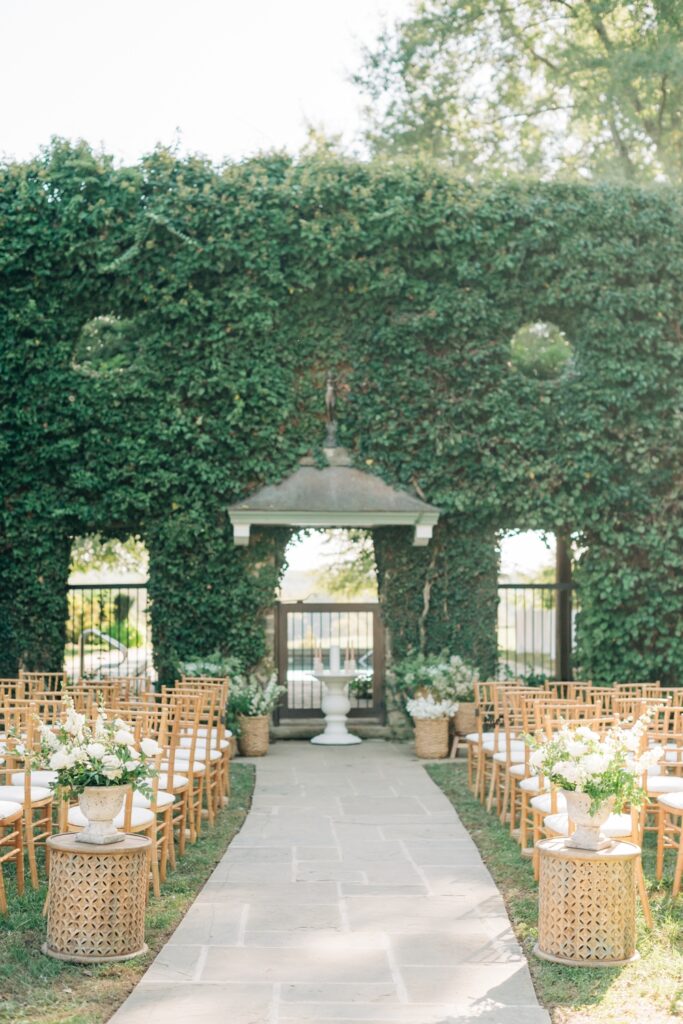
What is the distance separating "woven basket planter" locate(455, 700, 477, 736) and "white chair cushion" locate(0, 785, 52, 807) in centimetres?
606

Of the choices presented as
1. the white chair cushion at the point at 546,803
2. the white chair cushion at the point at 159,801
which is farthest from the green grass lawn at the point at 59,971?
the white chair cushion at the point at 546,803

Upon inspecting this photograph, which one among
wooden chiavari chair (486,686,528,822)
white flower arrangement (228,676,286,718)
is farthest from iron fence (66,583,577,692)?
wooden chiavari chair (486,686,528,822)

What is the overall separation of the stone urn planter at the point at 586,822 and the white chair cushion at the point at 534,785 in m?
1.58

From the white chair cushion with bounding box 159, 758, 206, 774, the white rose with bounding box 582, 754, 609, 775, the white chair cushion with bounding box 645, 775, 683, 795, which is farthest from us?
the white chair cushion with bounding box 159, 758, 206, 774

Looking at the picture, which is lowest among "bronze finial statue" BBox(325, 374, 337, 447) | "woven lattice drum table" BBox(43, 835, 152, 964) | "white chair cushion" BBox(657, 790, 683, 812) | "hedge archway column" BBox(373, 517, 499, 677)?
"woven lattice drum table" BBox(43, 835, 152, 964)

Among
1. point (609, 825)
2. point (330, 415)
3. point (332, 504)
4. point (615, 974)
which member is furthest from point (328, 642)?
point (615, 974)

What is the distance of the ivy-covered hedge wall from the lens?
12828mm

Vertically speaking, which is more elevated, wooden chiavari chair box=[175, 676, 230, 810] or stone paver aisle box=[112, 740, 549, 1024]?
wooden chiavari chair box=[175, 676, 230, 810]

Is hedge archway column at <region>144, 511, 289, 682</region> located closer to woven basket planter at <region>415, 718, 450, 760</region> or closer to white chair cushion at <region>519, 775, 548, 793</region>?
woven basket planter at <region>415, 718, 450, 760</region>

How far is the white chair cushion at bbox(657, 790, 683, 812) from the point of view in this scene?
620 centimetres

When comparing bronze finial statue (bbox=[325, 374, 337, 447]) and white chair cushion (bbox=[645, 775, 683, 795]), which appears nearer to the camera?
white chair cushion (bbox=[645, 775, 683, 795])

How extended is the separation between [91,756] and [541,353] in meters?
13.2

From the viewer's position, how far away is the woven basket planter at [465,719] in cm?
1195

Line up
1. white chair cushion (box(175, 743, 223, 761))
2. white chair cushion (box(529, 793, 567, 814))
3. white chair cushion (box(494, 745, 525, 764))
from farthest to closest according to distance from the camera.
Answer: white chair cushion (box(494, 745, 525, 764))
white chair cushion (box(175, 743, 223, 761))
white chair cushion (box(529, 793, 567, 814))
